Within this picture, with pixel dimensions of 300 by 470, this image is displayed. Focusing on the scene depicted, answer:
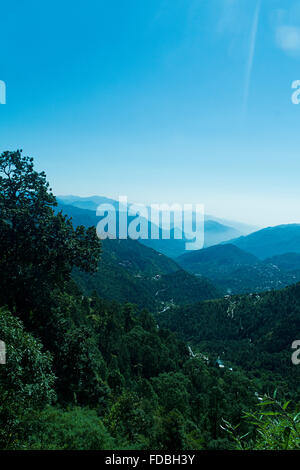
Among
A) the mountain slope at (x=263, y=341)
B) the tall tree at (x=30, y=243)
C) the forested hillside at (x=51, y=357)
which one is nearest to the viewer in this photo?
the forested hillside at (x=51, y=357)

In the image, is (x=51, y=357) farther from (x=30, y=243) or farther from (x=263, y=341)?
(x=263, y=341)

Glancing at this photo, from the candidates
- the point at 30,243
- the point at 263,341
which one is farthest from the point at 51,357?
the point at 263,341

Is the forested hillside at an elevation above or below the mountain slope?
above

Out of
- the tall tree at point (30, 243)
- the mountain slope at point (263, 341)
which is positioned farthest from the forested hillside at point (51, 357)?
the mountain slope at point (263, 341)

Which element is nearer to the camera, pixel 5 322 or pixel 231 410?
pixel 5 322

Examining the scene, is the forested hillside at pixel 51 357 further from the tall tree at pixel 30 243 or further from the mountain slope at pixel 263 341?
the mountain slope at pixel 263 341

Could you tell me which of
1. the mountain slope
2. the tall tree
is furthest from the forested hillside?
the mountain slope

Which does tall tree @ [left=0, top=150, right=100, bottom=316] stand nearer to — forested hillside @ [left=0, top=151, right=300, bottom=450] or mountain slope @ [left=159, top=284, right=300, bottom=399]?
forested hillside @ [left=0, top=151, right=300, bottom=450]

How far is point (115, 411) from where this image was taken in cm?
2375

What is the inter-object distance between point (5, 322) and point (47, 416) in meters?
→ 5.49

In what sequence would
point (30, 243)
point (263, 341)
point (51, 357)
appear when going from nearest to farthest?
point (51, 357), point (30, 243), point (263, 341)

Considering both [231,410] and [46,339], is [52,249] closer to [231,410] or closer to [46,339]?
[46,339]
